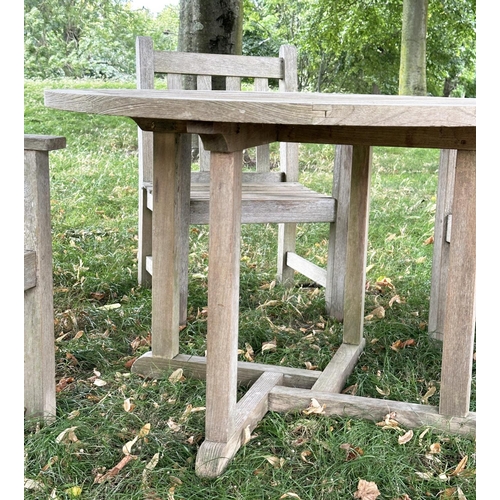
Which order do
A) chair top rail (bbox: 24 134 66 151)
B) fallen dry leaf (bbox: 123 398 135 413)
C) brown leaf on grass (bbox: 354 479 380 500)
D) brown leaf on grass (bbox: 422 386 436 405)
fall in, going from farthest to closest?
brown leaf on grass (bbox: 422 386 436 405), fallen dry leaf (bbox: 123 398 135 413), chair top rail (bbox: 24 134 66 151), brown leaf on grass (bbox: 354 479 380 500)

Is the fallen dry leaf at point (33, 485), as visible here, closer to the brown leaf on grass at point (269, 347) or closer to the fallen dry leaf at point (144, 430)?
the fallen dry leaf at point (144, 430)

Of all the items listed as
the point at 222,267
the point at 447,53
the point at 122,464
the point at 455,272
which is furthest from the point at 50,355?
the point at 447,53

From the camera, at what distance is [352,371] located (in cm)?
296

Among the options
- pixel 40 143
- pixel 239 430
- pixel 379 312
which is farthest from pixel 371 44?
pixel 239 430

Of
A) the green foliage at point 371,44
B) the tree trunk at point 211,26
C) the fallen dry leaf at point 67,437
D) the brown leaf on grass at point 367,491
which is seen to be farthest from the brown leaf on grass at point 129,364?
the green foliage at point 371,44

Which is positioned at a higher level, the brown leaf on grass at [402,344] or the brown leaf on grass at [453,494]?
the brown leaf on grass at [402,344]

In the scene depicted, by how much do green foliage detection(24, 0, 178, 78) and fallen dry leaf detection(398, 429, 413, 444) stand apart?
12.2 metres

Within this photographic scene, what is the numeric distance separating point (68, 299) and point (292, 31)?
473 inches

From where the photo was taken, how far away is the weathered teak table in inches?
74.6

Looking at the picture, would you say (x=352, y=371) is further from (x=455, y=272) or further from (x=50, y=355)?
(x=50, y=355)

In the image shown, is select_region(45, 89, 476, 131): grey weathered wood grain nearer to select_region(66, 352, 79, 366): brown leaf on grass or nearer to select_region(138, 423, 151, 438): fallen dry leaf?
select_region(138, 423, 151, 438): fallen dry leaf

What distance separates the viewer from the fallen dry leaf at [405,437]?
233 centimetres

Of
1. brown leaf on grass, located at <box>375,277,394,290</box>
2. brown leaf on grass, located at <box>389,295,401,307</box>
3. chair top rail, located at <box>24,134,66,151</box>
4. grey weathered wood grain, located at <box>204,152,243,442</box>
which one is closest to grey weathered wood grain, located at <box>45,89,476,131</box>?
grey weathered wood grain, located at <box>204,152,243,442</box>

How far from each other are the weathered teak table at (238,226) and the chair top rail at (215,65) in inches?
28.1
